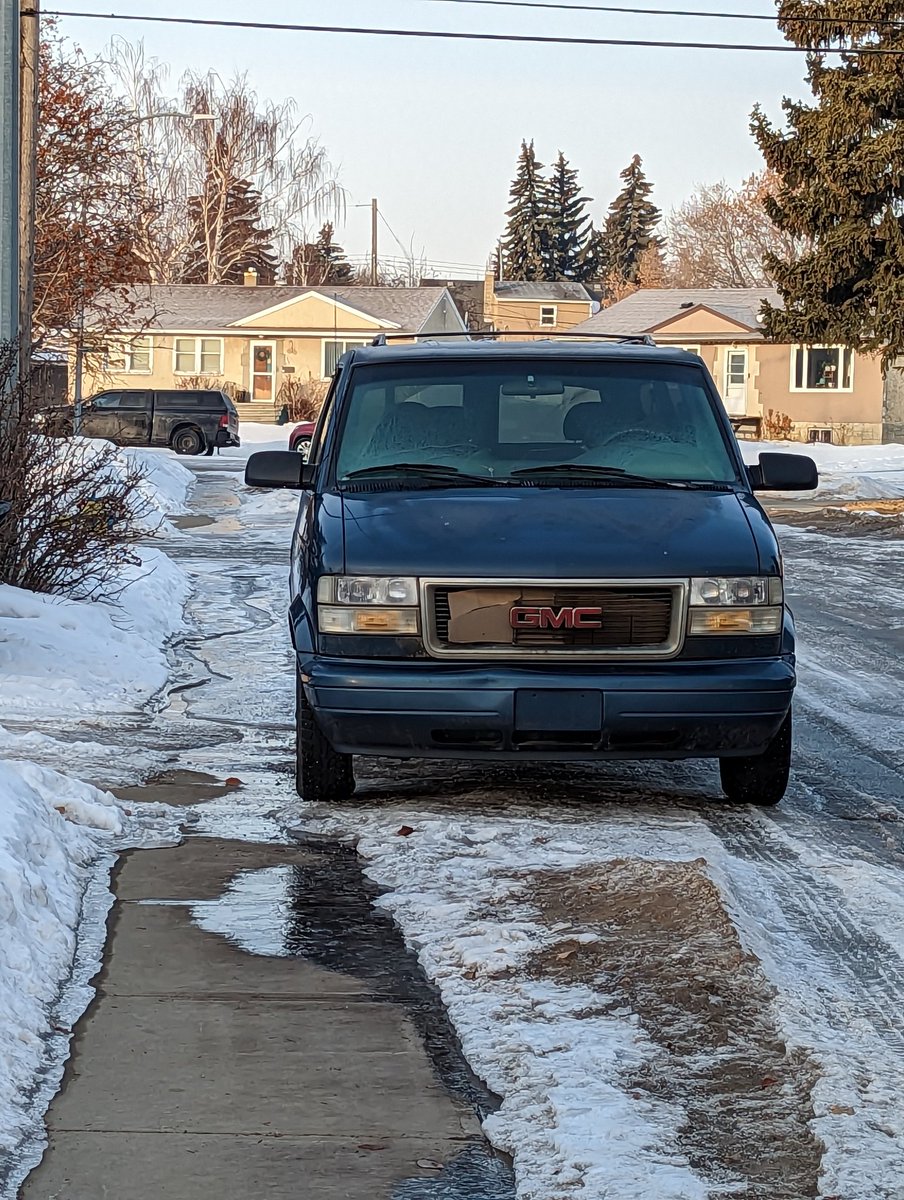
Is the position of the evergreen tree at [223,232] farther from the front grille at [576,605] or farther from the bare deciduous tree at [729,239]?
the front grille at [576,605]

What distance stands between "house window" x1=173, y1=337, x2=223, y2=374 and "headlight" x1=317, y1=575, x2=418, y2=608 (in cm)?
5841

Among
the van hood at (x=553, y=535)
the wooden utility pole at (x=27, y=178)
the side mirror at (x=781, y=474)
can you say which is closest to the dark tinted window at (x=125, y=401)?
the wooden utility pole at (x=27, y=178)

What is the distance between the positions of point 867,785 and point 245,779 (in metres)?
2.62

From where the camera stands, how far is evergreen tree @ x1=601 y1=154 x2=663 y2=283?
107625mm

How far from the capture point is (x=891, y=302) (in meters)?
30.7

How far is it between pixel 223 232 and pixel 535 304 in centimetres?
1635

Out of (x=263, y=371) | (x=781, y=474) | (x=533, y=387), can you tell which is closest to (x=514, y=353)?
(x=533, y=387)

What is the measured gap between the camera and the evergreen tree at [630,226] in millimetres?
107625

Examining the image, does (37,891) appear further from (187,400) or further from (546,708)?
(187,400)

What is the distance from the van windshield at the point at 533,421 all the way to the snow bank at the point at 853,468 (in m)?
18.0

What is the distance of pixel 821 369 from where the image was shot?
5219 centimetres

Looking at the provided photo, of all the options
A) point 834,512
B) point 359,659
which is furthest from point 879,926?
point 834,512

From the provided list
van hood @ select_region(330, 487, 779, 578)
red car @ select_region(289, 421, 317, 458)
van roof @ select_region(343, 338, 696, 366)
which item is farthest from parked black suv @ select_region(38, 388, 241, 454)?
van hood @ select_region(330, 487, 779, 578)

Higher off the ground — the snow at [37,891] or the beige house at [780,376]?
the beige house at [780,376]
